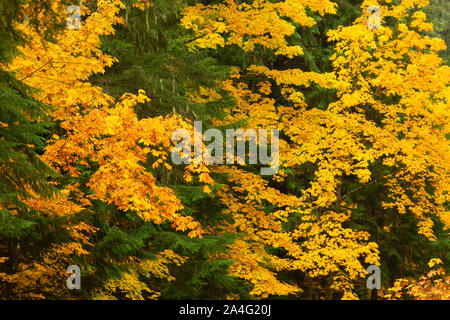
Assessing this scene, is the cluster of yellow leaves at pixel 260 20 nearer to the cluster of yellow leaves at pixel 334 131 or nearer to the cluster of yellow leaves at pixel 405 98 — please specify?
the cluster of yellow leaves at pixel 334 131

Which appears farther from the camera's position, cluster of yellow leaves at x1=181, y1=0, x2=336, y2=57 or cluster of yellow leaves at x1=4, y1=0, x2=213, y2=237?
cluster of yellow leaves at x1=181, y1=0, x2=336, y2=57

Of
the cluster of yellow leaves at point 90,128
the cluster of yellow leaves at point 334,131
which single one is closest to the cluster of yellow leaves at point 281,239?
the cluster of yellow leaves at point 334,131

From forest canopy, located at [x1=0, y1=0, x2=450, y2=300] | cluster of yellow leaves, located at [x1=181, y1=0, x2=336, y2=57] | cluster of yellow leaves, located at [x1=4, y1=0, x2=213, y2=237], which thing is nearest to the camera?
forest canopy, located at [x1=0, y1=0, x2=450, y2=300]

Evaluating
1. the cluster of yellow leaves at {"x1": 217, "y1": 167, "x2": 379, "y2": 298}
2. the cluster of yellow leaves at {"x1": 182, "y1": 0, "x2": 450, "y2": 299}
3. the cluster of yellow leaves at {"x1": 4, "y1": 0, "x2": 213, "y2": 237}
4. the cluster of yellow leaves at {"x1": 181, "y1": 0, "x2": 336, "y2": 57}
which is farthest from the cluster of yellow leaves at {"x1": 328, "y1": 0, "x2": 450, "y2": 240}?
the cluster of yellow leaves at {"x1": 4, "y1": 0, "x2": 213, "y2": 237}

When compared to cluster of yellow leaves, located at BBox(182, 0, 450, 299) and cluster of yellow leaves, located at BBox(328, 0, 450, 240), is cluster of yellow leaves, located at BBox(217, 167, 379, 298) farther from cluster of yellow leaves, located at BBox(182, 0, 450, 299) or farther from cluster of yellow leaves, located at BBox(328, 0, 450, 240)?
cluster of yellow leaves, located at BBox(328, 0, 450, 240)

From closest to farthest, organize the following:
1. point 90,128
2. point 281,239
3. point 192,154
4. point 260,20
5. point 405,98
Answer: point 90,128 → point 192,154 → point 281,239 → point 260,20 → point 405,98

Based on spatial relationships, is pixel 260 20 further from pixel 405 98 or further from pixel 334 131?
pixel 405 98

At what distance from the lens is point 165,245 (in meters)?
10.7

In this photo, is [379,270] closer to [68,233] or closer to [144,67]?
[144,67]

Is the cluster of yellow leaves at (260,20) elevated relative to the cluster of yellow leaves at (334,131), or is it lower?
elevated

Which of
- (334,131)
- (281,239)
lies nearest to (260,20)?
(334,131)

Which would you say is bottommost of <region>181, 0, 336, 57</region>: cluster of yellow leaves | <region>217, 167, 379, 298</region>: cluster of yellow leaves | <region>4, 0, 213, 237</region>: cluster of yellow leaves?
<region>217, 167, 379, 298</region>: cluster of yellow leaves

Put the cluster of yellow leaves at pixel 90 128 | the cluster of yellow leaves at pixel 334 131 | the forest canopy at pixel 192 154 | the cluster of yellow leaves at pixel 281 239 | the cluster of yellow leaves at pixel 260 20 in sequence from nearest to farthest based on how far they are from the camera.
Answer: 1. the forest canopy at pixel 192 154
2. the cluster of yellow leaves at pixel 90 128
3. the cluster of yellow leaves at pixel 281 239
4. the cluster of yellow leaves at pixel 334 131
5. the cluster of yellow leaves at pixel 260 20

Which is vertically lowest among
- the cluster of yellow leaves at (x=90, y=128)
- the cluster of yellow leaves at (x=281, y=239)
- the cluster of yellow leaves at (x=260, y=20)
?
the cluster of yellow leaves at (x=281, y=239)
